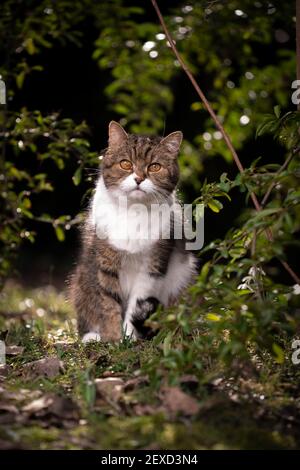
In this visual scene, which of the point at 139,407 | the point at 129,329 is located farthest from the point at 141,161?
the point at 139,407

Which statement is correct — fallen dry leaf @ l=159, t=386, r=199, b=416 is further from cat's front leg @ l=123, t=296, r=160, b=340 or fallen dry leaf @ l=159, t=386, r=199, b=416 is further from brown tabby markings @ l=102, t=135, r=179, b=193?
brown tabby markings @ l=102, t=135, r=179, b=193

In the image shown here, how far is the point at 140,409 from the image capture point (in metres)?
2.04

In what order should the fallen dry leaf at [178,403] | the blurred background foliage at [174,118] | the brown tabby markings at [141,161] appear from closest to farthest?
the fallen dry leaf at [178,403]
the blurred background foliage at [174,118]
the brown tabby markings at [141,161]

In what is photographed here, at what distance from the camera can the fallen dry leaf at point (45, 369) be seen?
8.39 ft

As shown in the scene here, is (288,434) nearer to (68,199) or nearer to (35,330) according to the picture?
(35,330)

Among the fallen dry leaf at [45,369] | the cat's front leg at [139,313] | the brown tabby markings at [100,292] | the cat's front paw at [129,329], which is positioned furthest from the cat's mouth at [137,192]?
the fallen dry leaf at [45,369]

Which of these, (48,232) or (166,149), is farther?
(48,232)

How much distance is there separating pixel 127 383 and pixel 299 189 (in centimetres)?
94

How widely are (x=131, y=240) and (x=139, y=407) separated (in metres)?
1.36

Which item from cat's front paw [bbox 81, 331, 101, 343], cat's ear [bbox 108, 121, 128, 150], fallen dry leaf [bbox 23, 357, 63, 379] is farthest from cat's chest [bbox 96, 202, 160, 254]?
fallen dry leaf [bbox 23, 357, 63, 379]

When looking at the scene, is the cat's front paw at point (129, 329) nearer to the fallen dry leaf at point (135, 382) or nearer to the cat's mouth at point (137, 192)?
the cat's mouth at point (137, 192)

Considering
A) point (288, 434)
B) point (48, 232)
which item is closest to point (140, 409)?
point (288, 434)

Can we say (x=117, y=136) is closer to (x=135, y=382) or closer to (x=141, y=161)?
(x=141, y=161)

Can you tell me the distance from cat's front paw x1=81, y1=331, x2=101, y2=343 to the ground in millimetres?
444
